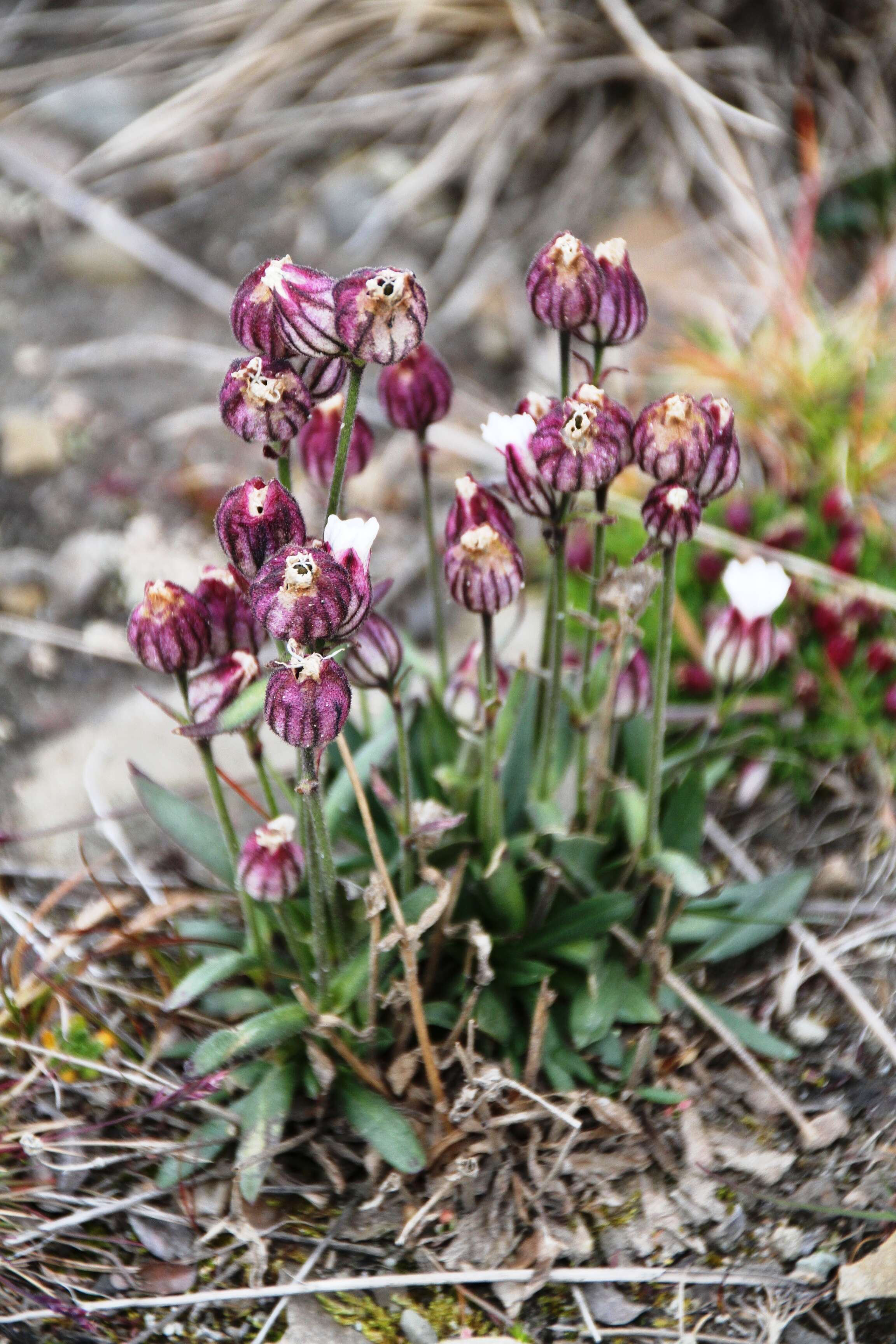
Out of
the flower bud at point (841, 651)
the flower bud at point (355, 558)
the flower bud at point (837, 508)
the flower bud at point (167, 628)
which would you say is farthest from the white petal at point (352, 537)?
the flower bud at point (837, 508)

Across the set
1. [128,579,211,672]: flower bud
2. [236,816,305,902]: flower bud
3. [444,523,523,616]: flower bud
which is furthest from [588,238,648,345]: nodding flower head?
[236,816,305,902]: flower bud

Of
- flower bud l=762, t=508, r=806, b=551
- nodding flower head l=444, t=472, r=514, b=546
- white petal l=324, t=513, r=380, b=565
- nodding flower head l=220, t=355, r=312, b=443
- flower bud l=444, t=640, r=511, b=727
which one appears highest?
nodding flower head l=220, t=355, r=312, b=443

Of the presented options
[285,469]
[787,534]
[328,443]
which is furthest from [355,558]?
[787,534]

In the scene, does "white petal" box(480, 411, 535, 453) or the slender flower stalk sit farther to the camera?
the slender flower stalk

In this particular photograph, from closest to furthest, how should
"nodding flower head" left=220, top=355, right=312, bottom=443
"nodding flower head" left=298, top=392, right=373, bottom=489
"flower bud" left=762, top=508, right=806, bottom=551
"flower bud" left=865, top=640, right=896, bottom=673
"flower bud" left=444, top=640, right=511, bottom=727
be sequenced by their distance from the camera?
"nodding flower head" left=220, top=355, right=312, bottom=443, "nodding flower head" left=298, top=392, right=373, bottom=489, "flower bud" left=444, top=640, right=511, bottom=727, "flower bud" left=865, top=640, right=896, bottom=673, "flower bud" left=762, top=508, right=806, bottom=551

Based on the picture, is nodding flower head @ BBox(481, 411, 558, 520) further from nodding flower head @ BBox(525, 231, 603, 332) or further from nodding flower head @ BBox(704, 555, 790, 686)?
nodding flower head @ BBox(704, 555, 790, 686)

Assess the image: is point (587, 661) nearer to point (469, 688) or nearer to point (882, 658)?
point (469, 688)
